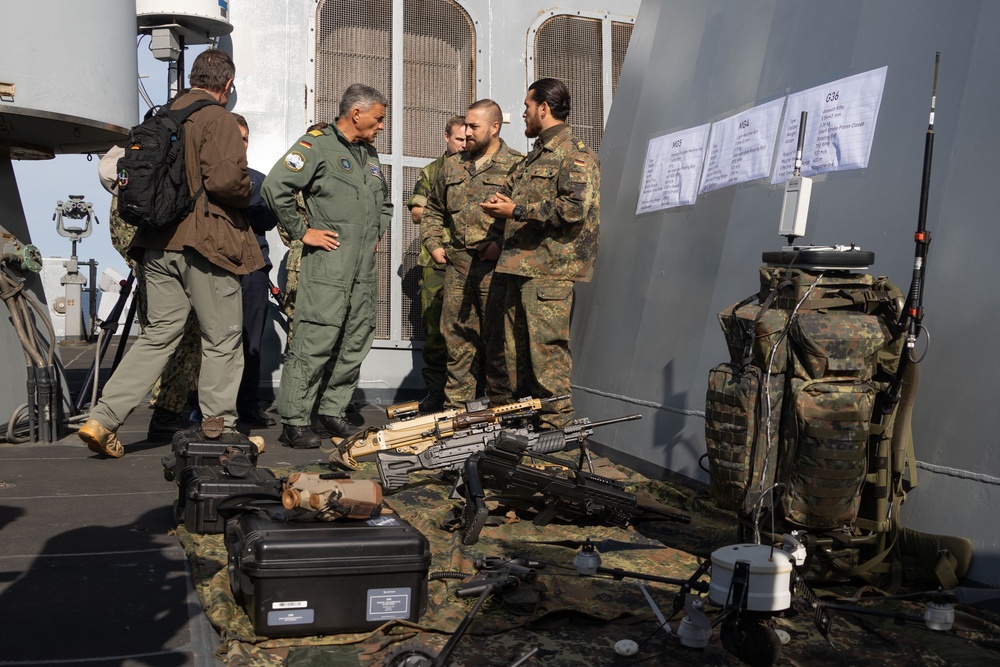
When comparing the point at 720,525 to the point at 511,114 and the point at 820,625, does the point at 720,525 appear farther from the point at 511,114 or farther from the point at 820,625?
the point at 511,114

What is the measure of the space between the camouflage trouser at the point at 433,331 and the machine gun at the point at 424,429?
7.40 ft

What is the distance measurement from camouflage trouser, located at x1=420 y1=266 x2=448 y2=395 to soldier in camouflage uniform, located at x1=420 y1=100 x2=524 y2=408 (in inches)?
30.2

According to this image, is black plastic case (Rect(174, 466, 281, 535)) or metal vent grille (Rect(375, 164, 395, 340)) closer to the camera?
black plastic case (Rect(174, 466, 281, 535))

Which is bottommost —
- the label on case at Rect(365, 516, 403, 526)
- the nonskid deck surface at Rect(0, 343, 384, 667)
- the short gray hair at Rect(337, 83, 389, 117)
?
the nonskid deck surface at Rect(0, 343, 384, 667)

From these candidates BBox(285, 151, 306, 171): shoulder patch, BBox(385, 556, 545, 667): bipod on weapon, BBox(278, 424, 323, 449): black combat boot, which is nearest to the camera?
BBox(385, 556, 545, 667): bipod on weapon

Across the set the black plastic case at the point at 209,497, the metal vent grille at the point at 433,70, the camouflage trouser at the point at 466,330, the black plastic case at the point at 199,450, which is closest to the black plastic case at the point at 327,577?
the black plastic case at the point at 209,497

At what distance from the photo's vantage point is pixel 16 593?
339 cm

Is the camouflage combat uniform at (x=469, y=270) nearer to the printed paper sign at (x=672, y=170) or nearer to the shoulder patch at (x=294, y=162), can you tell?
the printed paper sign at (x=672, y=170)

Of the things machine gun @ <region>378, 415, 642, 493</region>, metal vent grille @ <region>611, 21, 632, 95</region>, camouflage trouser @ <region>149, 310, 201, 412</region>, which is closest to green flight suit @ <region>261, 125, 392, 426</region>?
camouflage trouser @ <region>149, 310, 201, 412</region>

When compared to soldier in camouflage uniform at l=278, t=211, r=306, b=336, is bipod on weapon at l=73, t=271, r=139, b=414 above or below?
below

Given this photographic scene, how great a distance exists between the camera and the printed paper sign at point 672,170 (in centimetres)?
Result: 574

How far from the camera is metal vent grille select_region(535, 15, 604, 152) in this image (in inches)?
355

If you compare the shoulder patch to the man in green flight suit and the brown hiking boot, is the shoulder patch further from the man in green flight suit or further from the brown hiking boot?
the brown hiking boot

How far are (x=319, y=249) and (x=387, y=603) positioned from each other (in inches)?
136
